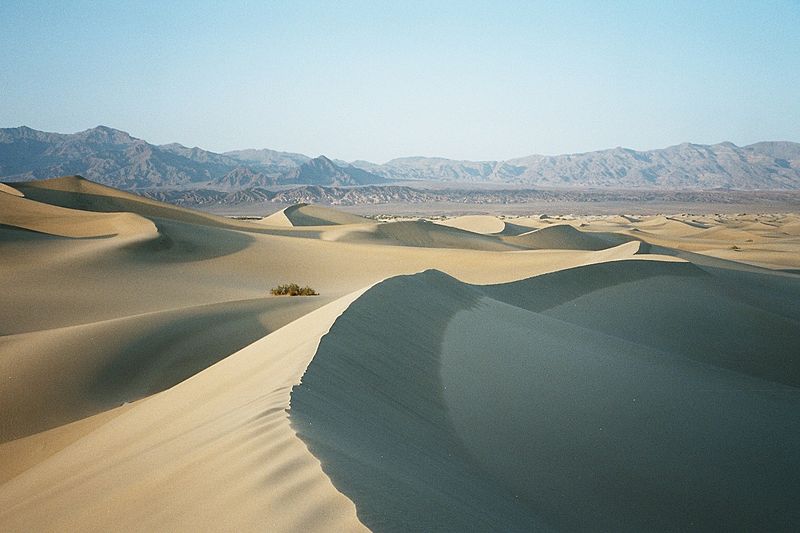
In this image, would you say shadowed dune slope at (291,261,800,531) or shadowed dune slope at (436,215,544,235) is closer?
shadowed dune slope at (291,261,800,531)

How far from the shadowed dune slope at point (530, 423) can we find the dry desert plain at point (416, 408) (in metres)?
0.03

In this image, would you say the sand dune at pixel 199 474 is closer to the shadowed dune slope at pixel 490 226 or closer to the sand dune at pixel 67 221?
the sand dune at pixel 67 221

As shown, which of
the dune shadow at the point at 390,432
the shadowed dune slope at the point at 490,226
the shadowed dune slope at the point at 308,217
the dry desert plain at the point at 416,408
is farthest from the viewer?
the shadowed dune slope at the point at 308,217

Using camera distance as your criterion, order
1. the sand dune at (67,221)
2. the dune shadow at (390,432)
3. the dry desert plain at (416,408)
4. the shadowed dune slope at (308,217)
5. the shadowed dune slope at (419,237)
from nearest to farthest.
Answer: the dune shadow at (390,432) < the dry desert plain at (416,408) < the sand dune at (67,221) < the shadowed dune slope at (419,237) < the shadowed dune slope at (308,217)

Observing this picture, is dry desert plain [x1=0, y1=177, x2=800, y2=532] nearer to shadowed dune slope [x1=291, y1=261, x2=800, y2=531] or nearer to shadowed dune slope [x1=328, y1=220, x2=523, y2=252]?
shadowed dune slope [x1=291, y1=261, x2=800, y2=531]

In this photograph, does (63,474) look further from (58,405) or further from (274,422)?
(58,405)

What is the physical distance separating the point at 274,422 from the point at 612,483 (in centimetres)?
333

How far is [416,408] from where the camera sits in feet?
19.8

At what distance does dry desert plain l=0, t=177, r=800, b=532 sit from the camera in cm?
377

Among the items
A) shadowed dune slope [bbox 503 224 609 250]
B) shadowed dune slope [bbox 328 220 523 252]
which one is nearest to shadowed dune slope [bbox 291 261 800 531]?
shadowed dune slope [bbox 328 220 523 252]

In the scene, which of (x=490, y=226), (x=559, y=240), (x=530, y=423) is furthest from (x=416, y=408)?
(x=490, y=226)

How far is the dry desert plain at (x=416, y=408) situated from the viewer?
3.77 metres

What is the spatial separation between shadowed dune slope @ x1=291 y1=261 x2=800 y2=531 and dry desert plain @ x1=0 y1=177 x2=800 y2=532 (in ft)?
0.10

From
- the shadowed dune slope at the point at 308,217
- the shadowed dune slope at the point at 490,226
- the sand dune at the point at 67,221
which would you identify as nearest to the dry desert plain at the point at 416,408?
the sand dune at the point at 67,221
